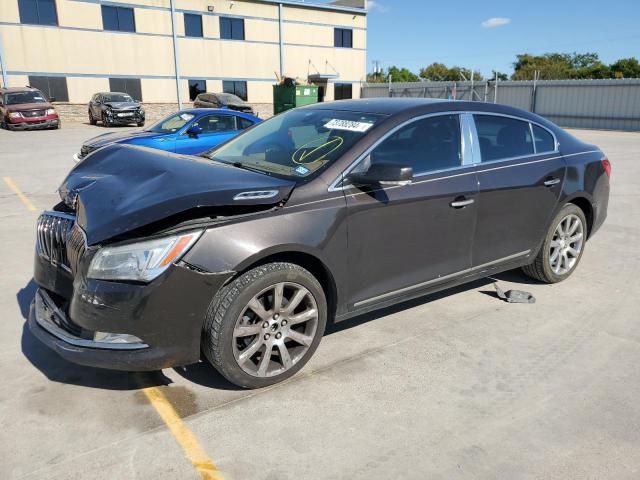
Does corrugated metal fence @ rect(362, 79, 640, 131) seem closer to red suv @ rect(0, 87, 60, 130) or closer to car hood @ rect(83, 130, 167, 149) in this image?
red suv @ rect(0, 87, 60, 130)

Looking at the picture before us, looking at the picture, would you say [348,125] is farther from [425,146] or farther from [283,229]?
[283,229]

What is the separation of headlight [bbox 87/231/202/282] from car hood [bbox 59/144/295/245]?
10 cm

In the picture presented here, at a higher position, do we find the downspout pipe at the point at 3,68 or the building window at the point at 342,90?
the downspout pipe at the point at 3,68

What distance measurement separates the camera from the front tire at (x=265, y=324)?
9.56 feet

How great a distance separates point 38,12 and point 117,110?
374 inches

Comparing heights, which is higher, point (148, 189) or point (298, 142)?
point (298, 142)

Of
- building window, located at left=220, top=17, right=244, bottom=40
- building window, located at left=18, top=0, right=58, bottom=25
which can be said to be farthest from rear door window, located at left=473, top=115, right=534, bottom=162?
building window, located at left=220, top=17, right=244, bottom=40

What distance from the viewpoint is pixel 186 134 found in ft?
34.0

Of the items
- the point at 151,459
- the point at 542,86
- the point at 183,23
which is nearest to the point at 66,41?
the point at 183,23

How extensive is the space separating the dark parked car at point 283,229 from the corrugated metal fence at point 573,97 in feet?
84.5

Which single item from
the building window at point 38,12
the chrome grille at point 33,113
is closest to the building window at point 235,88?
the building window at point 38,12

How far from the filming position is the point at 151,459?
259 cm

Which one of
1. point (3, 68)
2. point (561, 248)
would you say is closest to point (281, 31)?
point (3, 68)

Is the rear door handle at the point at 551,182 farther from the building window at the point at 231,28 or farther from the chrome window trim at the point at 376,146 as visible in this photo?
the building window at the point at 231,28
